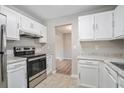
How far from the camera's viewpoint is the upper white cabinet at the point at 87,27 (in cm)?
241

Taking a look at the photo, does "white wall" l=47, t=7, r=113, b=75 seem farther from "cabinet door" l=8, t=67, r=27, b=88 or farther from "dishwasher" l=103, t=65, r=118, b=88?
"cabinet door" l=8, t=67, r=27, b=88

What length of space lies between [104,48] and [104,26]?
73 centimetres

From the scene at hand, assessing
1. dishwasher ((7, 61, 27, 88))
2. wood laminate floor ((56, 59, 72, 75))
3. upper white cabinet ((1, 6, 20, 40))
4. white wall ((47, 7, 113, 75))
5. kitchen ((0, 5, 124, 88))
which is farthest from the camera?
wood laminate floor ((56, 59, 72, 75))

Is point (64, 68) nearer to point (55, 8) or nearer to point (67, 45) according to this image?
point (55, 8)

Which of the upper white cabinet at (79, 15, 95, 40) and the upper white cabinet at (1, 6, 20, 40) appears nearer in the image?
the upper white cabinet at (1, 6, 20, 40)

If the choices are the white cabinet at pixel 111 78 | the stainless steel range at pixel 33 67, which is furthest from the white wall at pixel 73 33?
the white cabinet at pixel 111 78

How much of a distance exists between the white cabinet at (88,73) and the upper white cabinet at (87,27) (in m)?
0.80

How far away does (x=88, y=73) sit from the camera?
7.14 feet

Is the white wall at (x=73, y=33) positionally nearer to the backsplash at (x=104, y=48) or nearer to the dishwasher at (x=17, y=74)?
the backsplash at (x=104, y=48)

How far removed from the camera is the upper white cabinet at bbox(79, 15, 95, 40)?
7.92 ft

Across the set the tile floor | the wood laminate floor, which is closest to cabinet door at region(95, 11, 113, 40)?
the tile floor

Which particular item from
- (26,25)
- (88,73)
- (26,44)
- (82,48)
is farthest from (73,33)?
(26,44)
